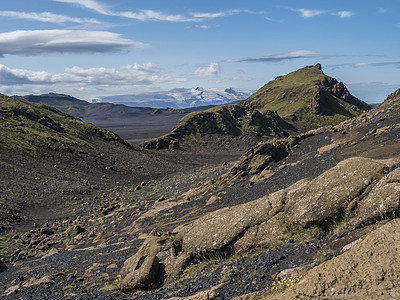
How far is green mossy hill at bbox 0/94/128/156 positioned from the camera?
10362 centimetres

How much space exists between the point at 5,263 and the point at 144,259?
25960mm

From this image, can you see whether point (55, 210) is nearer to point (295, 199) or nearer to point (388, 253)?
point (295, 199)

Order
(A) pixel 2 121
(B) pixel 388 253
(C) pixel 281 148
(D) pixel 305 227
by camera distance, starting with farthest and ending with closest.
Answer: (A) pixel 2 121
(C) pixel 281 148
(D) pixel 305 227
(B) pixel 388 253

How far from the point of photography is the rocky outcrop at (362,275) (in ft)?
28.3

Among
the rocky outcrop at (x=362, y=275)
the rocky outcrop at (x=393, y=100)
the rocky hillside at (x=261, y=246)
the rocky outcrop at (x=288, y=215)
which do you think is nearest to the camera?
the rocky outcrop at (x=362, y=275)

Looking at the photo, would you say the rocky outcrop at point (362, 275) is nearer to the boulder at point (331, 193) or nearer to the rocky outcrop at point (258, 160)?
the boulder at point (331, 193)

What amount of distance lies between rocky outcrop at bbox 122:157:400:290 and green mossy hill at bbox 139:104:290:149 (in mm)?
123707

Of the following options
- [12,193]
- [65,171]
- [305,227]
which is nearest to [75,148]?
[65,171]

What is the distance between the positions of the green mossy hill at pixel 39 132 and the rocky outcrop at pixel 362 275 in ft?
345

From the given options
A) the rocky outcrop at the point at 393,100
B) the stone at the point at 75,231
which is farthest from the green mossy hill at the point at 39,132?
the rocky outcrop at the point at 393,100

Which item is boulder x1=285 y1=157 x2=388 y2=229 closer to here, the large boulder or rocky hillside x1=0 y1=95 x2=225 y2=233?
the large boulder

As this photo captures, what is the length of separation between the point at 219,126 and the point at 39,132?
8557cm

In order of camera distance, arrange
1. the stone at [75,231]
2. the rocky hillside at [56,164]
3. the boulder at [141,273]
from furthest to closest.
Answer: the rocky hillside at [56,164], the stone at [75,231], the boulder at [141,273]

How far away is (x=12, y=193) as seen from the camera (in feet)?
216
